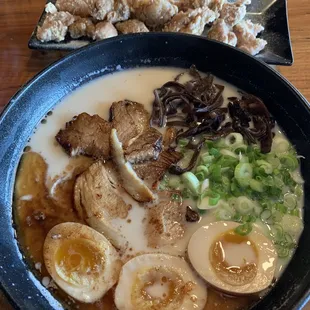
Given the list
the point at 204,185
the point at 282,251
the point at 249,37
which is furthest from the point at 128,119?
the point at 249,37

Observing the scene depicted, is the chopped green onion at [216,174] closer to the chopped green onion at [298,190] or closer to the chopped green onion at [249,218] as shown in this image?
the chopped green onion at [249,218]

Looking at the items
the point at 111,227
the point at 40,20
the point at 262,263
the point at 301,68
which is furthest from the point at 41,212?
the point at 301,68

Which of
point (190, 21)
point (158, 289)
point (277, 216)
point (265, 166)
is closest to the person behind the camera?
point (158, 289)

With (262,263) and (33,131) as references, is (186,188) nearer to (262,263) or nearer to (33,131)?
(262,263)

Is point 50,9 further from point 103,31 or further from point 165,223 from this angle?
point 165,223

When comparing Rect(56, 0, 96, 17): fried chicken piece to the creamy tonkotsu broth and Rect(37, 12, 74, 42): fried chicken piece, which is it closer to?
Rect(37, 12, 74, 42): fried chicken piece

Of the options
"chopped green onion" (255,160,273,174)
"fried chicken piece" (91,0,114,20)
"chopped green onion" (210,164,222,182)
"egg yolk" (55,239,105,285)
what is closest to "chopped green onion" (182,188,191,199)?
"chopped green onion" (210,164,222,182)
